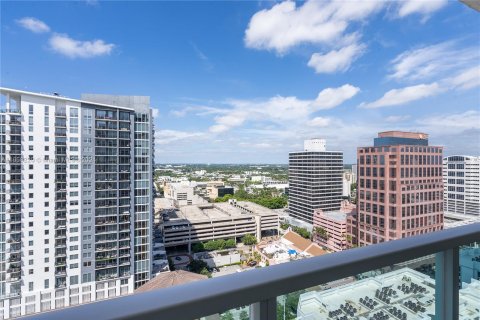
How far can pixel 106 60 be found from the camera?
12656 mm

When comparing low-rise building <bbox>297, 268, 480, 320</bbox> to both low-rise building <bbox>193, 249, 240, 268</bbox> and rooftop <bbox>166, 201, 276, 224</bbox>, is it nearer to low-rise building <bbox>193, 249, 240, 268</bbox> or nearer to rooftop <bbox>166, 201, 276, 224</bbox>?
low-rise building <bbox>193, 249, 240, 268</bbox>

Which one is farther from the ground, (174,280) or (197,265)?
(174,280)

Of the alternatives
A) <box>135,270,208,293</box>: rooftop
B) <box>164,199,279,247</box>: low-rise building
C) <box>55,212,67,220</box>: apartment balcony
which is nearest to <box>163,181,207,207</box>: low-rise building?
<box>164,199,279,247</box>: low-rise building

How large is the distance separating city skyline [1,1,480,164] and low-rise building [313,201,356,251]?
307 centimetres

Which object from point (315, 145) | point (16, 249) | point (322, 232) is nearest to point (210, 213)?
point (322, 232)

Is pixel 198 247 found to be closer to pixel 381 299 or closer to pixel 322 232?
pixel 322 232

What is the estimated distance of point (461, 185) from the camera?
8.04 m

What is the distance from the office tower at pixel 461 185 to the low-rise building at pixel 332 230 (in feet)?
11.1

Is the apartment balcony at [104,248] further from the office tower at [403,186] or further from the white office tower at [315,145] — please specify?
the white office tower at [315,145]

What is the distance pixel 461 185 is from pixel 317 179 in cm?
1084

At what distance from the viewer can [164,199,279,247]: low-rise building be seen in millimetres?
13412

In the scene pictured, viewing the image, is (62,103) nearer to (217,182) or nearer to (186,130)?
(186,130)

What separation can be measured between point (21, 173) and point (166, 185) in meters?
13.8

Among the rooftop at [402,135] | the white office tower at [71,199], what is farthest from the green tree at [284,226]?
the white office tower at [71,199]
